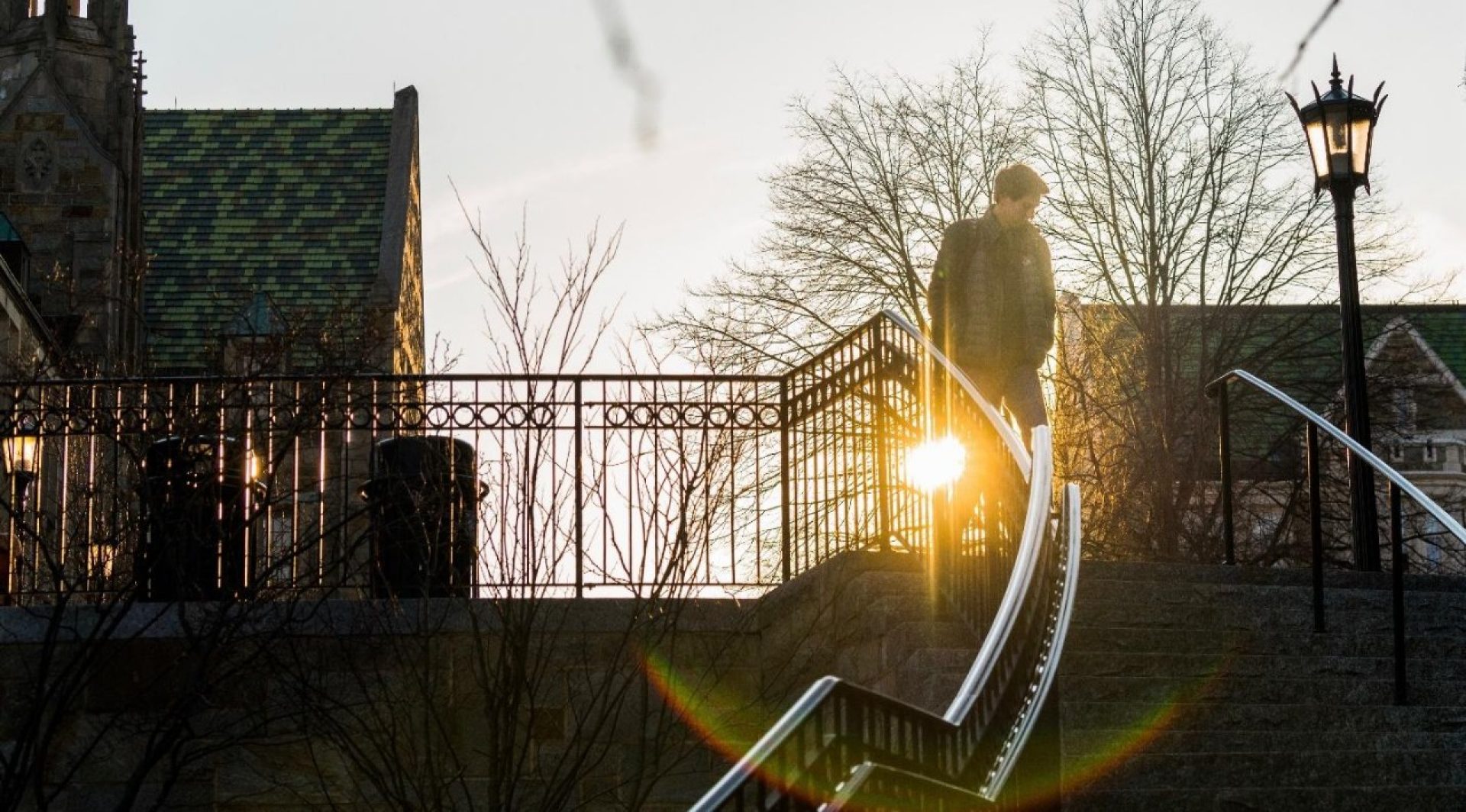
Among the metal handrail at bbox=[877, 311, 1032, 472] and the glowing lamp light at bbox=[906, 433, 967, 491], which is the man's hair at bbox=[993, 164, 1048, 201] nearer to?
the metal handrail at bbox=[877, 311, 1032, 472]

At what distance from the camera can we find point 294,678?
452 inches

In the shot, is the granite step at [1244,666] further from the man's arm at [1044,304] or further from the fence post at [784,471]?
the fence post at [784,471]

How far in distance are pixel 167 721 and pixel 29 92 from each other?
26.8 m

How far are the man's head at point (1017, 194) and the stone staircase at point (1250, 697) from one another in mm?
1901

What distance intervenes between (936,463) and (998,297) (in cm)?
122

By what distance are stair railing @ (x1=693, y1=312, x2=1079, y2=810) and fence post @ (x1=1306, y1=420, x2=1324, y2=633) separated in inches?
69.7

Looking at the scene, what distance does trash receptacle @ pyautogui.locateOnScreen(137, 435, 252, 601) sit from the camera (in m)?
11.8

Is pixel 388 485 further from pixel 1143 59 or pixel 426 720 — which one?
pixel 1143 59

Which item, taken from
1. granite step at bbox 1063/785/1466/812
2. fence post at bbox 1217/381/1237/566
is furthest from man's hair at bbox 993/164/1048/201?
granite step at bbox 1063/785/1466/812

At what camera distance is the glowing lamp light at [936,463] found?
10.5 meters

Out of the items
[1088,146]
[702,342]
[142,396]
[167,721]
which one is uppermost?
[1088,146]

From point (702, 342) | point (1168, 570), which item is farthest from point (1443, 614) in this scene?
point (702, 342)

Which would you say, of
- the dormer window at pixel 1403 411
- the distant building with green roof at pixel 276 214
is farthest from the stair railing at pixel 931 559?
the distant building with green roof at pixel 276 214

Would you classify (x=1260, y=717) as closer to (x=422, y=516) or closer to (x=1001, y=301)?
(x=1001, y=301)
